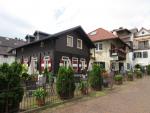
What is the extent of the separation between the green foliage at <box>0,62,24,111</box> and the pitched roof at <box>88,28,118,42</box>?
76.7ft

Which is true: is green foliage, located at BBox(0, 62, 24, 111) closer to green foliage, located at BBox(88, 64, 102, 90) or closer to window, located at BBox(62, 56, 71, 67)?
green foliage, located at BBox(88, 64, 102, 90)

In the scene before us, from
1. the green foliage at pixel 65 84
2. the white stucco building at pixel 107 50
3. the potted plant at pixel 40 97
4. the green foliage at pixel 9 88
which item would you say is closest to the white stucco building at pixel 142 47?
the white stucco building at pixel 107 50

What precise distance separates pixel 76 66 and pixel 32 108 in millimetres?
15309

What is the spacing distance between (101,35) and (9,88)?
84.0ft

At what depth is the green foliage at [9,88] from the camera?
687 cm

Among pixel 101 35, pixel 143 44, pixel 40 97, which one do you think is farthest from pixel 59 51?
pixel 143 44

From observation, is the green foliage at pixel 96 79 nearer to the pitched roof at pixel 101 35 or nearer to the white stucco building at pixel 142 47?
the pitched roof at pixel 101 35

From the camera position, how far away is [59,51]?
20.7 metres

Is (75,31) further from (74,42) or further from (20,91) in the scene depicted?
(20,91)

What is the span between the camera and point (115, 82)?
57.8 ft

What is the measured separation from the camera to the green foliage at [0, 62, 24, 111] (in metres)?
6.87

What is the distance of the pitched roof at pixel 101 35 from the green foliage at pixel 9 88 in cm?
2338

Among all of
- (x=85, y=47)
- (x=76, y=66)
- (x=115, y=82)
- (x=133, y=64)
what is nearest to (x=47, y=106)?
(x=115, y=82)

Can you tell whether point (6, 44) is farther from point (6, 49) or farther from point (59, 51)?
point (59, 51)
